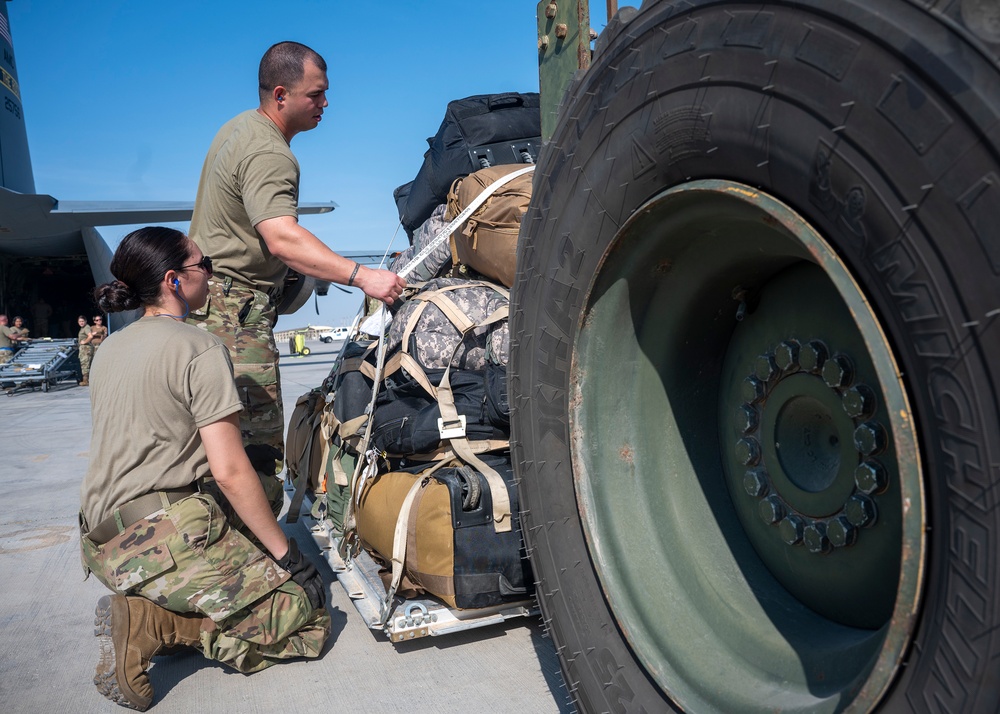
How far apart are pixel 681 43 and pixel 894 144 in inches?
15.9

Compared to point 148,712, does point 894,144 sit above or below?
above

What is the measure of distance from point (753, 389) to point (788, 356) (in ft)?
0.36

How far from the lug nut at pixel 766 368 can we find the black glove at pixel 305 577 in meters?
1.70

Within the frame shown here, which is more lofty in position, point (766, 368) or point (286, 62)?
point (286, 62)

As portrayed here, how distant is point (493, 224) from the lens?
9.59ft

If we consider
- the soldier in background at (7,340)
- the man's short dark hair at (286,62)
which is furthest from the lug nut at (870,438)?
the soldier in background at (7,340)

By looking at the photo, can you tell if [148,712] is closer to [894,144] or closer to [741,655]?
[741,655]

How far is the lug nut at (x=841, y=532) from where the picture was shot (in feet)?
3.64

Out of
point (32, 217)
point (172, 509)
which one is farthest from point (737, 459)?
point (32, 217)

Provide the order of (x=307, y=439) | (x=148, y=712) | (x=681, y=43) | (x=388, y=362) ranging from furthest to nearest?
(x=307, y=439), (x=388, y=362), (x=148, y=712), (x=681, y=43)

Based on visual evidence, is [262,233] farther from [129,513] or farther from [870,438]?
[870,438]

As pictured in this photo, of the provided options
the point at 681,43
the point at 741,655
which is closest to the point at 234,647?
the point at 741,655

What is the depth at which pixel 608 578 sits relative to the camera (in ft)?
4.42

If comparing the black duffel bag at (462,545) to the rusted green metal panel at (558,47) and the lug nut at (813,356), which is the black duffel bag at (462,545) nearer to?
the rusted green metal panel at (558,47)
